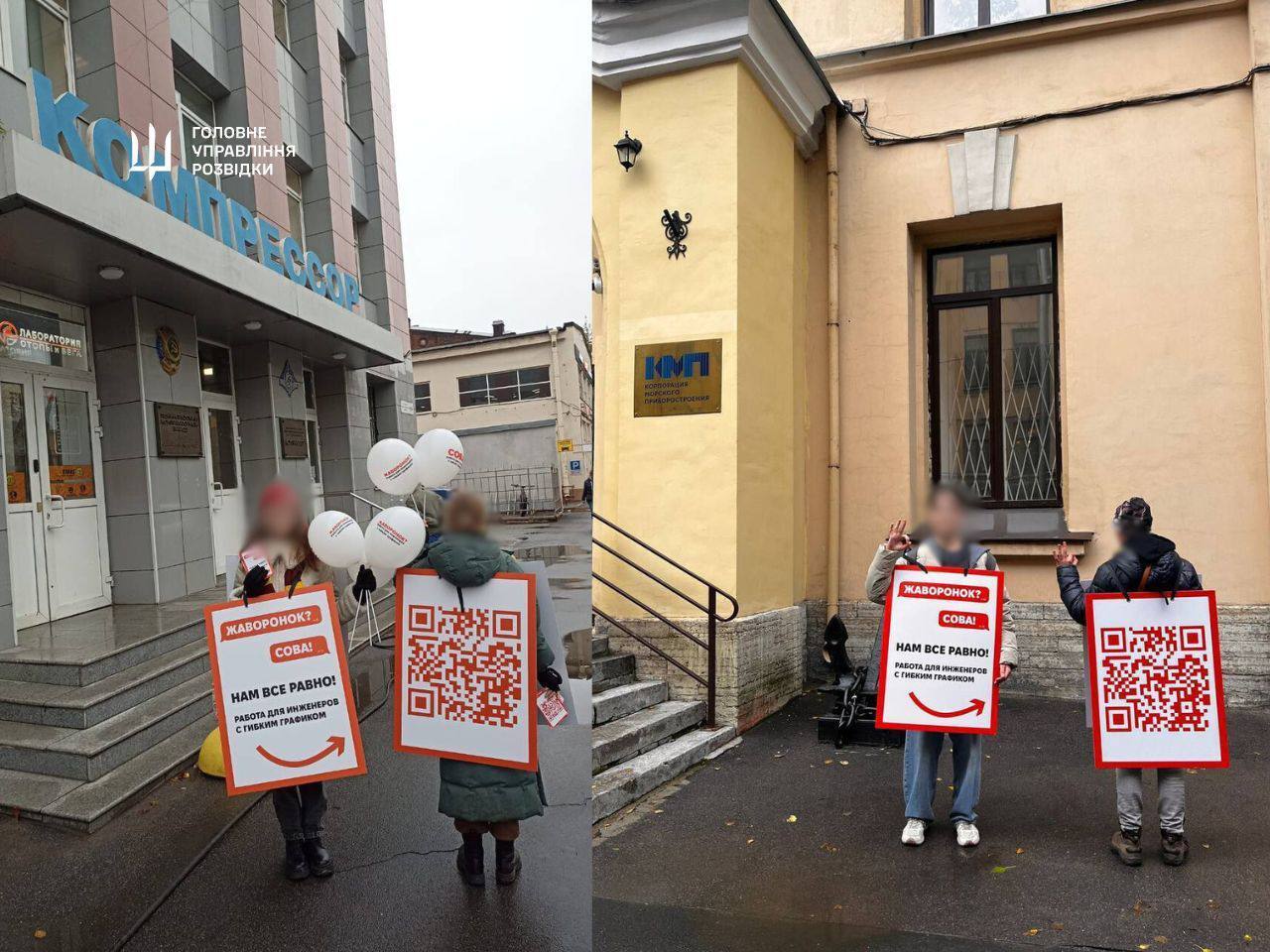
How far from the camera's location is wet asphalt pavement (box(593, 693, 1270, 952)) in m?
2.48

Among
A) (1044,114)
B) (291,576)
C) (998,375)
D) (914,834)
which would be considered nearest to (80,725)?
(291,576)

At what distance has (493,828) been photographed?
Result: 3.98 feet

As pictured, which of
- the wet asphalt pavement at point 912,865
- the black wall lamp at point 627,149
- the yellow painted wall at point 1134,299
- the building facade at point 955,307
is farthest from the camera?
the yellow painted wall at point 1134,299

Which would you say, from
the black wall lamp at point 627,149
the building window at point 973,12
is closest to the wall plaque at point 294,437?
the black wall lamp at point 627,149

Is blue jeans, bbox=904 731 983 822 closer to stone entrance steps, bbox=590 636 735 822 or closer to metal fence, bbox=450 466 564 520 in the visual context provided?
stone entrance steps, bbox=590 636 735 822

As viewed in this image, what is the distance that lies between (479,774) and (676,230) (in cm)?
367

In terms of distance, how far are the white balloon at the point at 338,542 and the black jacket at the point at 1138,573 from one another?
8.44ft

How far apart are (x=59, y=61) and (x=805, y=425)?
4532 millimetres

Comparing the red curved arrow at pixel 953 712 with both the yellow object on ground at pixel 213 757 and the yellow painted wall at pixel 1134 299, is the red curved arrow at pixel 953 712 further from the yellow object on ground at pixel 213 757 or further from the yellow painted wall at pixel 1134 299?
the yellow object on ground at pixel 213 757

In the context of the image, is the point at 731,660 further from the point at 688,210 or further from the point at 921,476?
the point at 688,210

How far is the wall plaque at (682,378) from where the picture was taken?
451 centimetres

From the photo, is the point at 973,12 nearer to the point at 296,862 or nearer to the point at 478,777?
the point at 478,777

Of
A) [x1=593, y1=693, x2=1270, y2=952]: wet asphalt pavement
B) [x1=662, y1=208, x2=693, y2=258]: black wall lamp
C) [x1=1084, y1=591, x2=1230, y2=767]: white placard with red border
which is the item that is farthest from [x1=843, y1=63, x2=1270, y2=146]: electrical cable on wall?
[x1=593, y1=693, x2=1270, y2=952]: wet asphalt pavement

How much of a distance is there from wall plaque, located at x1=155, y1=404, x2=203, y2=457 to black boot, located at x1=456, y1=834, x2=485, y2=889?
636 millimetres
